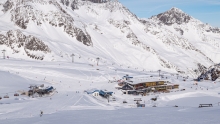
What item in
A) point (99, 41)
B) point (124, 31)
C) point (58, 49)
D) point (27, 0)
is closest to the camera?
point (58, 49)

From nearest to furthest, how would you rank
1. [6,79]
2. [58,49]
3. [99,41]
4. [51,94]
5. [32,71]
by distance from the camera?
[51,94], [6,79], [32,71], [58,49], [99,41]

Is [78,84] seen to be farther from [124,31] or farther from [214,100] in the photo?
[124,31]

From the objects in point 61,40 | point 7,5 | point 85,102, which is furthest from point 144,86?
point 7,5

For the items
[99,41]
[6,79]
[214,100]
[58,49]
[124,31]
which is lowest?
[214,100]

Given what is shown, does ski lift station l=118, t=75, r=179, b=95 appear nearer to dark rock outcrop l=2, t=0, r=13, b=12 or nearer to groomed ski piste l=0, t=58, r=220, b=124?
groomed ski piste l=0, t=58, r=220, b=124

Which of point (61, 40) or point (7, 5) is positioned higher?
point (7, 5)

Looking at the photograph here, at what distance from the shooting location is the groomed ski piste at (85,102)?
921 inches

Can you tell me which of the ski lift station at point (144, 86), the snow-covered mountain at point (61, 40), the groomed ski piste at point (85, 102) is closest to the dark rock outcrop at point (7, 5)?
the snow-covered mountain at point (61, 40)

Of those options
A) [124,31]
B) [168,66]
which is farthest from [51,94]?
[124,31]

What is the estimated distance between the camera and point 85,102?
44.1 metres

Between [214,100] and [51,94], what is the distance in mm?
35274

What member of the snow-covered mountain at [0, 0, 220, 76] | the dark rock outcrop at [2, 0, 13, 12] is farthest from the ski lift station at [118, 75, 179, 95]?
the dark rock outcrop at [2, 0, 13, 12]

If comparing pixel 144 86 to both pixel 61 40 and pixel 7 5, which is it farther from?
pixel 7 5

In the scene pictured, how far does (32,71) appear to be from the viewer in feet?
240
